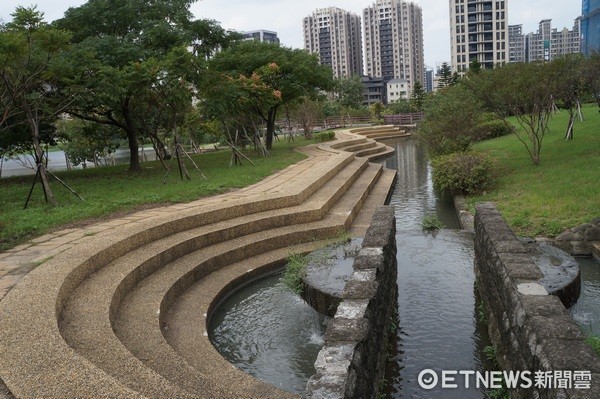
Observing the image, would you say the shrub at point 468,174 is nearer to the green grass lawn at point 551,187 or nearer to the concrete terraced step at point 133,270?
the green grass lawn at point 551,187

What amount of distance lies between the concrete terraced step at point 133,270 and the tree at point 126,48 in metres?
5.60

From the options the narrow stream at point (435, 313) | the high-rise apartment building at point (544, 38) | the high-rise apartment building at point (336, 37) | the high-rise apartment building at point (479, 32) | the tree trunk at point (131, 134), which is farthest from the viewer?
the high-rise apartment building at point (544, 38)

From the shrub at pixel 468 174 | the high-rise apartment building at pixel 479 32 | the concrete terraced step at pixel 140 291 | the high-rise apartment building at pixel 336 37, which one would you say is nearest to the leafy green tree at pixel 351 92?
the high-rise apartment building at pixel 479 32

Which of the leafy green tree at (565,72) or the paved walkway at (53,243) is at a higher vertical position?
the leafy green tree at (565,72)

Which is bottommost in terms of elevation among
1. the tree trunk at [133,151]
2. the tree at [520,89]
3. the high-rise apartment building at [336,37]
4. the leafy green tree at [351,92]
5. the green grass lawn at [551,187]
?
the green grass lawn at [551,187]

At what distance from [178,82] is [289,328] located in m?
9.10

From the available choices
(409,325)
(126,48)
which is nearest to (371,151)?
(126,48)

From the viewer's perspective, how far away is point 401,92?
96.2 metres

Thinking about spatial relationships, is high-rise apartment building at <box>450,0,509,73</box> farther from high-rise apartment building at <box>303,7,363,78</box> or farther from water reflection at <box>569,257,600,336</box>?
water reflection at <box>569,257,600,336</box>

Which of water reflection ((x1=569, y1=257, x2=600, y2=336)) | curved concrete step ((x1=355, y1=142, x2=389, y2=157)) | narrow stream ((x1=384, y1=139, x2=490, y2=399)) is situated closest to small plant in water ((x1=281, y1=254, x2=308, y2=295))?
narrow stream ((x1=384, y1=139, x2=490, y2=399))

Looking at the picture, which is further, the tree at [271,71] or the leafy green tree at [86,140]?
the leafy green tree at [86,140]

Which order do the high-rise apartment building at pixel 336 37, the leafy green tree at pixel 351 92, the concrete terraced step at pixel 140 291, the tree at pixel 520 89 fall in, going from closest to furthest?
the concrete terraced step at pixel 140 291, the tree at pixel 520 89, the leafy green tree at pixel 351 92, the high-rise apartment building at pixel 336 37

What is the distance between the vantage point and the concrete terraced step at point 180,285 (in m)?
4.78

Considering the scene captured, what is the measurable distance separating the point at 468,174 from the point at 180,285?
827cm
